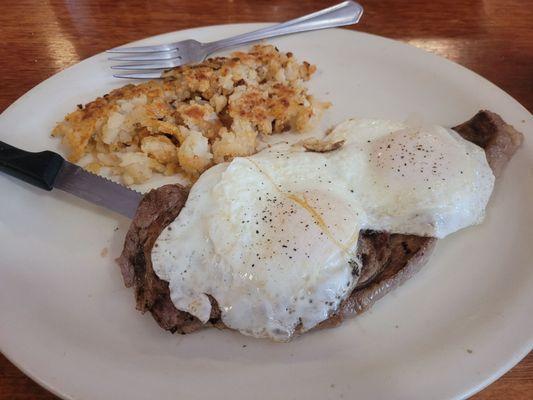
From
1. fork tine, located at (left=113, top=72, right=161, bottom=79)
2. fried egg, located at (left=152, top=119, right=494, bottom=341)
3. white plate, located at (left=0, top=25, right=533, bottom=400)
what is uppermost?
fork tine, located at (left=113, top=72, right=161, bottom=79)

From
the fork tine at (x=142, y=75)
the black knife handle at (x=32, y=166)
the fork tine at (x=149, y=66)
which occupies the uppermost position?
the fork tine at (x=149, y=66)

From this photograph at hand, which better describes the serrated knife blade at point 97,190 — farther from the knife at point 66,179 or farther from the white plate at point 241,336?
the white plate at point 241,336

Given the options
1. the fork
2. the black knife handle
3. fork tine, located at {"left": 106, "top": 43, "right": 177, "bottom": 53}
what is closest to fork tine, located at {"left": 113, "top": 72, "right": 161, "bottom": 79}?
the fork

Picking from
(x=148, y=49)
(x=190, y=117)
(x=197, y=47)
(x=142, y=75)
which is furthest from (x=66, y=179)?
(x=197, y=47)

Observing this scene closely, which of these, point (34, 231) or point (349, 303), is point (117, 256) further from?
point (349, 303)

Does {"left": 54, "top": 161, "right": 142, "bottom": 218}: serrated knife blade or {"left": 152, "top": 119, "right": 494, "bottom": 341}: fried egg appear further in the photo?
{"left": 54, "top": 161, "right": 142, "bottom": 218}: serrated knife blade

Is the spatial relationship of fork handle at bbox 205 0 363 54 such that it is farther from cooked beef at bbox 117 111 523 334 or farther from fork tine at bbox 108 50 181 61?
cooked beef at bbox 117 111 523 334

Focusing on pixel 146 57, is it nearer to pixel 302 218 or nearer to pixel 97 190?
pixel 97 190

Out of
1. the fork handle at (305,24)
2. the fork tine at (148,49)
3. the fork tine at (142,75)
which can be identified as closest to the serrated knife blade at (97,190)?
the fork tine at (142,75)
